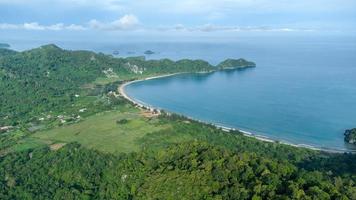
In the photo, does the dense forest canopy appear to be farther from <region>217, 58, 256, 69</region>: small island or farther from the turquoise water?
<region>217, 58, 256, 69</region>: small island

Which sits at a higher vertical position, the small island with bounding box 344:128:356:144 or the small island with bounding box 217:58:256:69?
the small island with bounding box 217:58:256:69

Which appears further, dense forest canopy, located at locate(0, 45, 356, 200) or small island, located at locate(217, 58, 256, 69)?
small island, located at locate(217, 58, 256, 69)

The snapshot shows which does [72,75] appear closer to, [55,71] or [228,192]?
[55,71]

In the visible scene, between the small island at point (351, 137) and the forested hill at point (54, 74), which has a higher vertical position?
the forested hill at point (54, 74)

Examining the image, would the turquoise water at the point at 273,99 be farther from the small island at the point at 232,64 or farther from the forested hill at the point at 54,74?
the forested hill at the point at 54,74

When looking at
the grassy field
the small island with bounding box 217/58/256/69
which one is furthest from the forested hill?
the grassy field

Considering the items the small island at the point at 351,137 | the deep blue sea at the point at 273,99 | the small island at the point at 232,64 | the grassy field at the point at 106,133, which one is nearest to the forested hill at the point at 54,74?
the small island at the point at 232,64
